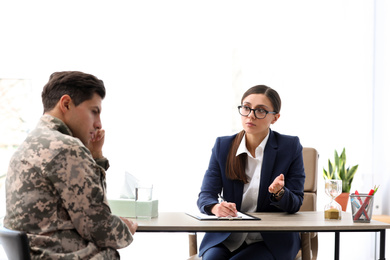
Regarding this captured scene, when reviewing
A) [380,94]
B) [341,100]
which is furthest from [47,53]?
[380,94]

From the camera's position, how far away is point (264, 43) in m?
4.98

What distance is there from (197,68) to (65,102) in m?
3.46

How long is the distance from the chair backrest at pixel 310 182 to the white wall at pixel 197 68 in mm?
1996

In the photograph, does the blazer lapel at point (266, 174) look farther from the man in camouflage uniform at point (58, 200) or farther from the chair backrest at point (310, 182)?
the man in camouflage uniform at point (58, 200)

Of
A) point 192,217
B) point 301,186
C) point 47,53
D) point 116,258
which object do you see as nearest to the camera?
point 116,258

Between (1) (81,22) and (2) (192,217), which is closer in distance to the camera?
(2) (192,217)

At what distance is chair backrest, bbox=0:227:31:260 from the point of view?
1.33m

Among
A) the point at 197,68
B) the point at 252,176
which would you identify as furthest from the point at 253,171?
the point at 197,68

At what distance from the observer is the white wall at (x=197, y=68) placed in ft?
15.9

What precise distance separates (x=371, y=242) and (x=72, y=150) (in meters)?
4.14

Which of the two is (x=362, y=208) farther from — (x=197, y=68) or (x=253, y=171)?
(x=197, y=68)

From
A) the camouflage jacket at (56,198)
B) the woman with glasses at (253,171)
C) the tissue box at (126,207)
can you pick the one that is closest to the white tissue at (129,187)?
the tissue box at (126,207)

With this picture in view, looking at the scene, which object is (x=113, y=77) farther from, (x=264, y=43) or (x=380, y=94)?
(x=380, y=94)

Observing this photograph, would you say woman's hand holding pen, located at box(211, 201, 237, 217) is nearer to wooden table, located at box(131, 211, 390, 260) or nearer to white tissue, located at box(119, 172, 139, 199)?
wooden table, located at box(131, 211, 390, 260)
